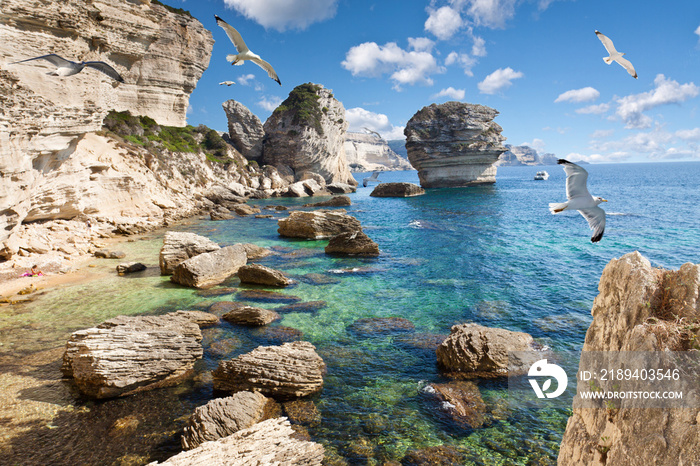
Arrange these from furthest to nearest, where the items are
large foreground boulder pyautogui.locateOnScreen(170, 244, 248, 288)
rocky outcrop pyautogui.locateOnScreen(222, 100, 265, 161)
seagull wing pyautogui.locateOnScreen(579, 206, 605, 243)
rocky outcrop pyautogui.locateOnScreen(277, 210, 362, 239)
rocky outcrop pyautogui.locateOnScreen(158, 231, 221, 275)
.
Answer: rocky outcrop pyautogui.locateOnScreen(222, 100, 265, 161)
rocky outcrop pyautogui.locateOnScreen(277, 210, 362, 239)
rocky outcrop pyautogui.locateOnScreen(158, 231, 221, 275)
large foreground boulder pyautogui.locateOnScreen(170, 244, 248, 288)
seagull wing pyautogui.locateOnScreen(579, 206, 605, 243)

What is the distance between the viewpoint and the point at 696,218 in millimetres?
34312

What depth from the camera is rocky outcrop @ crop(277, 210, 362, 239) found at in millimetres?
28797

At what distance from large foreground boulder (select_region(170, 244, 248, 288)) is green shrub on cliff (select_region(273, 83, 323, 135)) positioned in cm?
5524

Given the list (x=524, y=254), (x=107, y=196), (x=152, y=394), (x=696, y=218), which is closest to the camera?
(x=152, y=394)

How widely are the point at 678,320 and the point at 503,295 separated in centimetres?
1262

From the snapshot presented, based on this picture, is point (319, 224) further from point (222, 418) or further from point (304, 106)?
point (304, 106)

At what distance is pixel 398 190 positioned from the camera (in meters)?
67.0

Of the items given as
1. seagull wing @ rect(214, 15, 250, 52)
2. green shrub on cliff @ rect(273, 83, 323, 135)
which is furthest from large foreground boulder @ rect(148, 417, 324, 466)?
green shrub on cliff @ rect(273, 83, 323, 135)

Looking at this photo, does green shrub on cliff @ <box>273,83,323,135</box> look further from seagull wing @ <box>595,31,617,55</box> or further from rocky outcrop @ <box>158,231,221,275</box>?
seagull wing @ <box>595,31,617,55</box>

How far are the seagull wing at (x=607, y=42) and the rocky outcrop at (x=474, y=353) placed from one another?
9.17 meters

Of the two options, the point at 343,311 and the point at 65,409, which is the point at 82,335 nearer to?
the point at 65,409

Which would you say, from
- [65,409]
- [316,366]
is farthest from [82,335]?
[316,366]

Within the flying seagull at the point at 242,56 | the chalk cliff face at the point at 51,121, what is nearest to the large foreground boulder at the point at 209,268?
the chalk cliff face at the point at 51,121

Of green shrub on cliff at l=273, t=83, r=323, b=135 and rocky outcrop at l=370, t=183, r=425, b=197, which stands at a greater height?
green shrub on cliff at l=273, t=83, r=323, b=135
